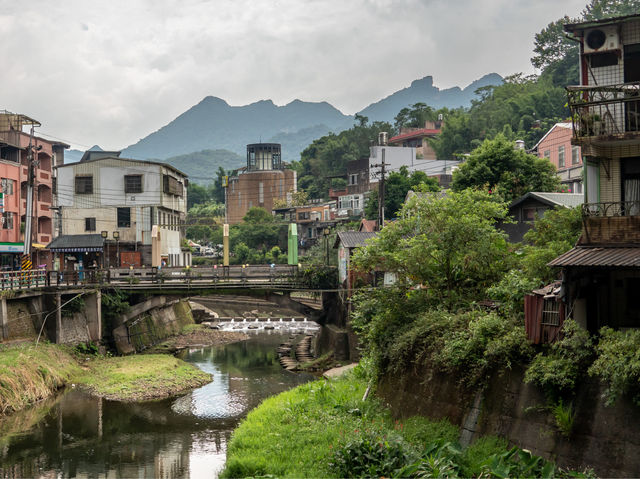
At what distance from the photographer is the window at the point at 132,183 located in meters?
61.7

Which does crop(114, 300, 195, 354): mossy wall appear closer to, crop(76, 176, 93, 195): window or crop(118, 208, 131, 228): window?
crop(118, 208, 131, 228): window

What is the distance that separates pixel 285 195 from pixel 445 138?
114 ft

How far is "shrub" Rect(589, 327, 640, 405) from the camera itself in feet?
44.7

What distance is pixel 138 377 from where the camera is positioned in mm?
34594

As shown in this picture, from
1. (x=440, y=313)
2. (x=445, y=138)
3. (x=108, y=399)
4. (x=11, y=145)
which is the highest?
(x=445, y=138)

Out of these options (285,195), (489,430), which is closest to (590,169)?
(489,430)

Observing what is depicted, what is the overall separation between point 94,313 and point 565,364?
33.8 meters

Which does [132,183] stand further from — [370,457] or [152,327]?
[370,457]

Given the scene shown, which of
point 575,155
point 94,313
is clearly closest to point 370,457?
point 94,313

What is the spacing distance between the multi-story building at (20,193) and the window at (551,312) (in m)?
41.2

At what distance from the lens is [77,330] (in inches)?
1612

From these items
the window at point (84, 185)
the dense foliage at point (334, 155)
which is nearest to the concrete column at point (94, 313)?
the window at point (84, 185)

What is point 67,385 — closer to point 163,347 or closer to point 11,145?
point 163,347

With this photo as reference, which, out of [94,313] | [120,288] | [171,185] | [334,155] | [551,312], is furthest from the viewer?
[334,155]
